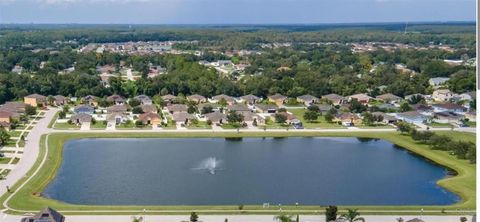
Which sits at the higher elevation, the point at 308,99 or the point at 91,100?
the point at 308,99

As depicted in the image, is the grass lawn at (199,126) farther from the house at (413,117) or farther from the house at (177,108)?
the house at (413,117)

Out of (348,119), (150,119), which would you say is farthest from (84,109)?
(348,119)

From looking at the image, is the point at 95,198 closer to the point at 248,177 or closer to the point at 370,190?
the point at 248,177

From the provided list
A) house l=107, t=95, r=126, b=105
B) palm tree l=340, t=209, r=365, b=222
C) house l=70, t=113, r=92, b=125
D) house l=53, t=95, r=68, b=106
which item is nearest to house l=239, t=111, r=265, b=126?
house l=70, t=113, r=92, b=125

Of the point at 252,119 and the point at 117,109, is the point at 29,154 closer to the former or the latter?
the point at 117,109

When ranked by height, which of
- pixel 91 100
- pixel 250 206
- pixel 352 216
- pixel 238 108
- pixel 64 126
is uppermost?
pixel 352 216

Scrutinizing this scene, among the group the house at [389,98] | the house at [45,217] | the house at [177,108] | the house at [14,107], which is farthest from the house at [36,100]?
the house at [45,217]
